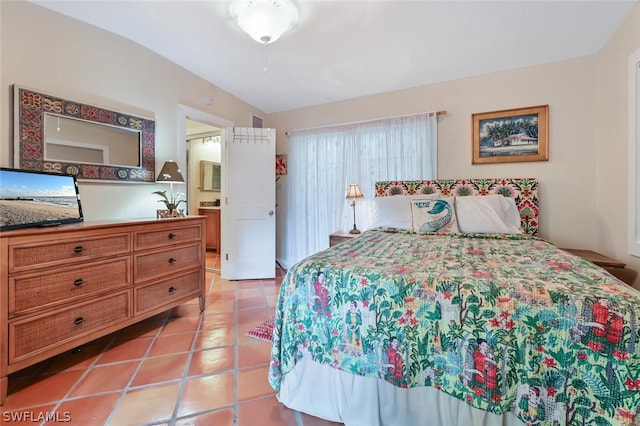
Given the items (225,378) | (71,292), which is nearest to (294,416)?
(225,378)

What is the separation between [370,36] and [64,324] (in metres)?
3.06

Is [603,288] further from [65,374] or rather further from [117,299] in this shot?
[65,374]

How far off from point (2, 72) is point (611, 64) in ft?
15.3

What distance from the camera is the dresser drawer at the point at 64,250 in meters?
1.37

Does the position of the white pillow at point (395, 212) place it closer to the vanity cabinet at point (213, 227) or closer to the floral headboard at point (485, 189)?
the floral headboard at point (485, 189)

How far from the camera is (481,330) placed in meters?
0.97

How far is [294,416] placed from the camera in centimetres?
128

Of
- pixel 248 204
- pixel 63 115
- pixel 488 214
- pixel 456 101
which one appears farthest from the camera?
pixel 248 204

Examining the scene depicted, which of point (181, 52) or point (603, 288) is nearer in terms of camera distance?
point (603, 288)

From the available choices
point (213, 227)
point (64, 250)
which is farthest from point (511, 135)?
point (213, 227)

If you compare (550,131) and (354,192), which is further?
(354,192)

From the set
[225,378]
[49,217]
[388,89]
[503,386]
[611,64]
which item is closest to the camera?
[503,386]

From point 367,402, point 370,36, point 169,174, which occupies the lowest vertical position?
point 367,402

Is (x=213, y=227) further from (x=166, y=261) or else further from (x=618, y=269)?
(x=618, y=269)
